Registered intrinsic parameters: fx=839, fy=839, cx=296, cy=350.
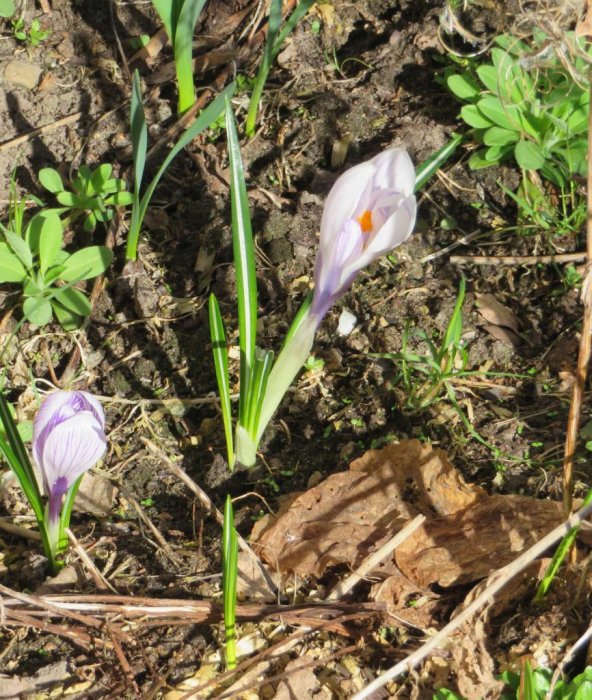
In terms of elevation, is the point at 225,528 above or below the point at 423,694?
above

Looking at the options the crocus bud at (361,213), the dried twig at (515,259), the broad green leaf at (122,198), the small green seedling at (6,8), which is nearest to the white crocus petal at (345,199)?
the crocus bud at (361,213)

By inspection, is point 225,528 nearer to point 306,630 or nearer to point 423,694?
point 306,630

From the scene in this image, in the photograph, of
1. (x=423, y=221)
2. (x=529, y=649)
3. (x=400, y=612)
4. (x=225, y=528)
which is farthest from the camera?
(x=423, y=221)

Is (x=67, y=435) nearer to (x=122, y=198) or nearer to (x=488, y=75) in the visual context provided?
(x=122, y=198)

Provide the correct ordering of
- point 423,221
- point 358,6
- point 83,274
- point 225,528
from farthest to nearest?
1. point 358,6
2. point 423,221
3. point 83,274
4. point 225,528

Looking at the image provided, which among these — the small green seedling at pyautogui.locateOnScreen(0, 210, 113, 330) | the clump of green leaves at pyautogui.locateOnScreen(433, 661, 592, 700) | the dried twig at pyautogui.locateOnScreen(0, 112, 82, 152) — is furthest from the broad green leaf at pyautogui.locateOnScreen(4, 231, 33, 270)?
the clump of green leaves at pyautogui.locateOnScreen(433, 661, 592, 700)

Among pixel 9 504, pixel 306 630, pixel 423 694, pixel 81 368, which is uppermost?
pixel 81 368

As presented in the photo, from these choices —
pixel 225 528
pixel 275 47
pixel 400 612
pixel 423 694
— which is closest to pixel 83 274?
pixel 275 47
